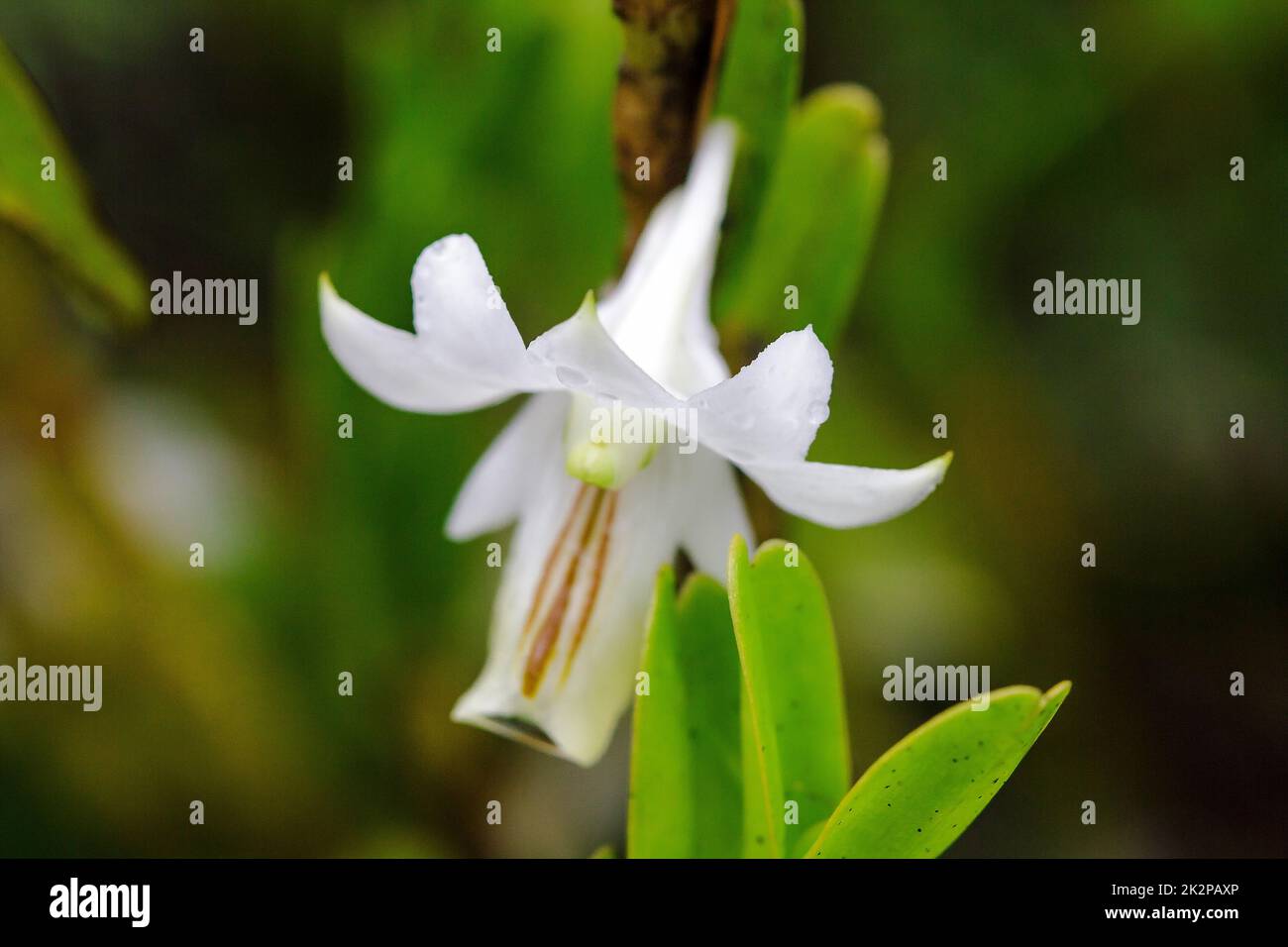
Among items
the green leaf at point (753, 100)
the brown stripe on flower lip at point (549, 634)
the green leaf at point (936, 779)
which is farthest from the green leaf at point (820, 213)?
the green leaf at point (936, 779)

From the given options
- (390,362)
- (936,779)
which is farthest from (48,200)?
(936,779)

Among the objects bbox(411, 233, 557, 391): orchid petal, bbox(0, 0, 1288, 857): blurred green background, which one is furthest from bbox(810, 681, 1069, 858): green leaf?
bbox(0, 0, 1288, 857): blurred green background

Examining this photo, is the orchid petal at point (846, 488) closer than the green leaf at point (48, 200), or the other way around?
the orchid petal at point (846, 488)

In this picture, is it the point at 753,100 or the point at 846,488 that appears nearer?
the point at 846,488

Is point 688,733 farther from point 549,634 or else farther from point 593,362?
point 593,362

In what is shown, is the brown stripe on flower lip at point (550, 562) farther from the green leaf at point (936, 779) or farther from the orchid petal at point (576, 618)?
the green leaf at point (936, 779)

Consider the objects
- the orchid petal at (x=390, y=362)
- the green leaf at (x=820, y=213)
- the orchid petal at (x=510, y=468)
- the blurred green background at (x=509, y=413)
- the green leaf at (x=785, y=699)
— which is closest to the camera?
the green leaf at (x=785, y=699)

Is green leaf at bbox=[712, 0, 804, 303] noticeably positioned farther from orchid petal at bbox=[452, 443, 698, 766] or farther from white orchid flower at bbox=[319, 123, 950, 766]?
orchid petal at bbox=[452, 443, 698, 766]
